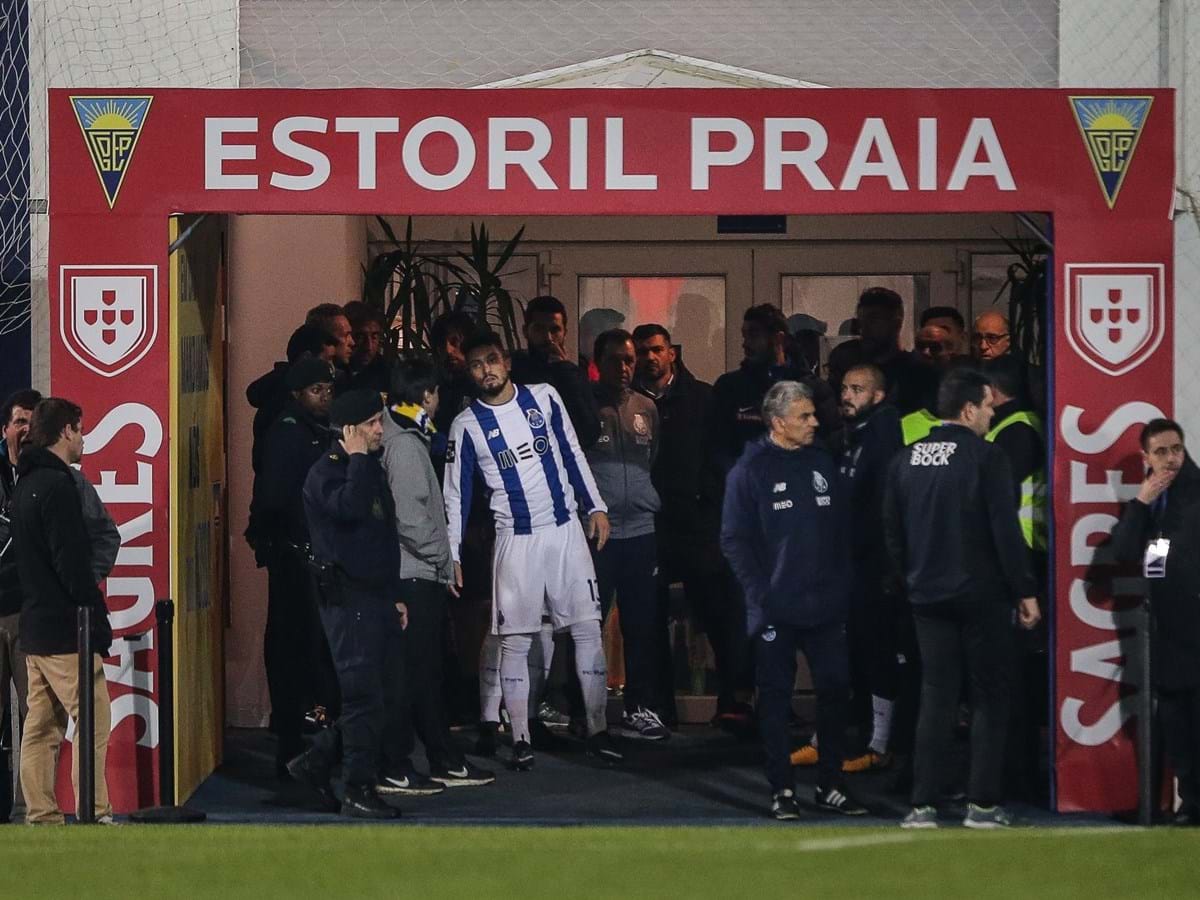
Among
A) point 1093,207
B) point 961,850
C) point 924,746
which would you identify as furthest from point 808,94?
point 961,850

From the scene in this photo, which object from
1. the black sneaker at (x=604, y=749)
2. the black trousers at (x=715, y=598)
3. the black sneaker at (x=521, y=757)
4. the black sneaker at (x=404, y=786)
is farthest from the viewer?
the black trousers at (x=715, y=598)

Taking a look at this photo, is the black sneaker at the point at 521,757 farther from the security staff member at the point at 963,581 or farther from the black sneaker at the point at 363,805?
the security staff member at the point at 963,581

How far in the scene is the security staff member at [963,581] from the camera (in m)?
7.72

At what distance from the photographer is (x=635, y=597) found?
31.8 ft

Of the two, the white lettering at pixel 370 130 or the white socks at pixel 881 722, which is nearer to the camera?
the white lettering at pixel 370 130

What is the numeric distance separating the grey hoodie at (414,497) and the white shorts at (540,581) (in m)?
0.56

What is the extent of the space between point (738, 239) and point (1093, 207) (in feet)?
11.8

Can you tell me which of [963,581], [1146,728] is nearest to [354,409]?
[963,581]

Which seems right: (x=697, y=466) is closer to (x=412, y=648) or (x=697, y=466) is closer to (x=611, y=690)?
(x=611, y=690)

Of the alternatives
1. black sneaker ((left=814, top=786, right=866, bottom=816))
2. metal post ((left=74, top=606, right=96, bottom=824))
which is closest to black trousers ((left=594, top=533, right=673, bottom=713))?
black sneaker ((left=814, top=786, right=866, bottom=816))

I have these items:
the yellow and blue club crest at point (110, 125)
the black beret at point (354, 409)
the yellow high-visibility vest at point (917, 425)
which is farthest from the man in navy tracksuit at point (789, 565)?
the yellow and blue club crest at point (110, 125)

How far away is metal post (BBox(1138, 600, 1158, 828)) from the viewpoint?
7.87m

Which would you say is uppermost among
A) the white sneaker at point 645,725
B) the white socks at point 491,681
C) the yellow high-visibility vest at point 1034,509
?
the yellow high-visibility vest at point 1034,509

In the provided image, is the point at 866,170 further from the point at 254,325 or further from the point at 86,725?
the point at 86,725
